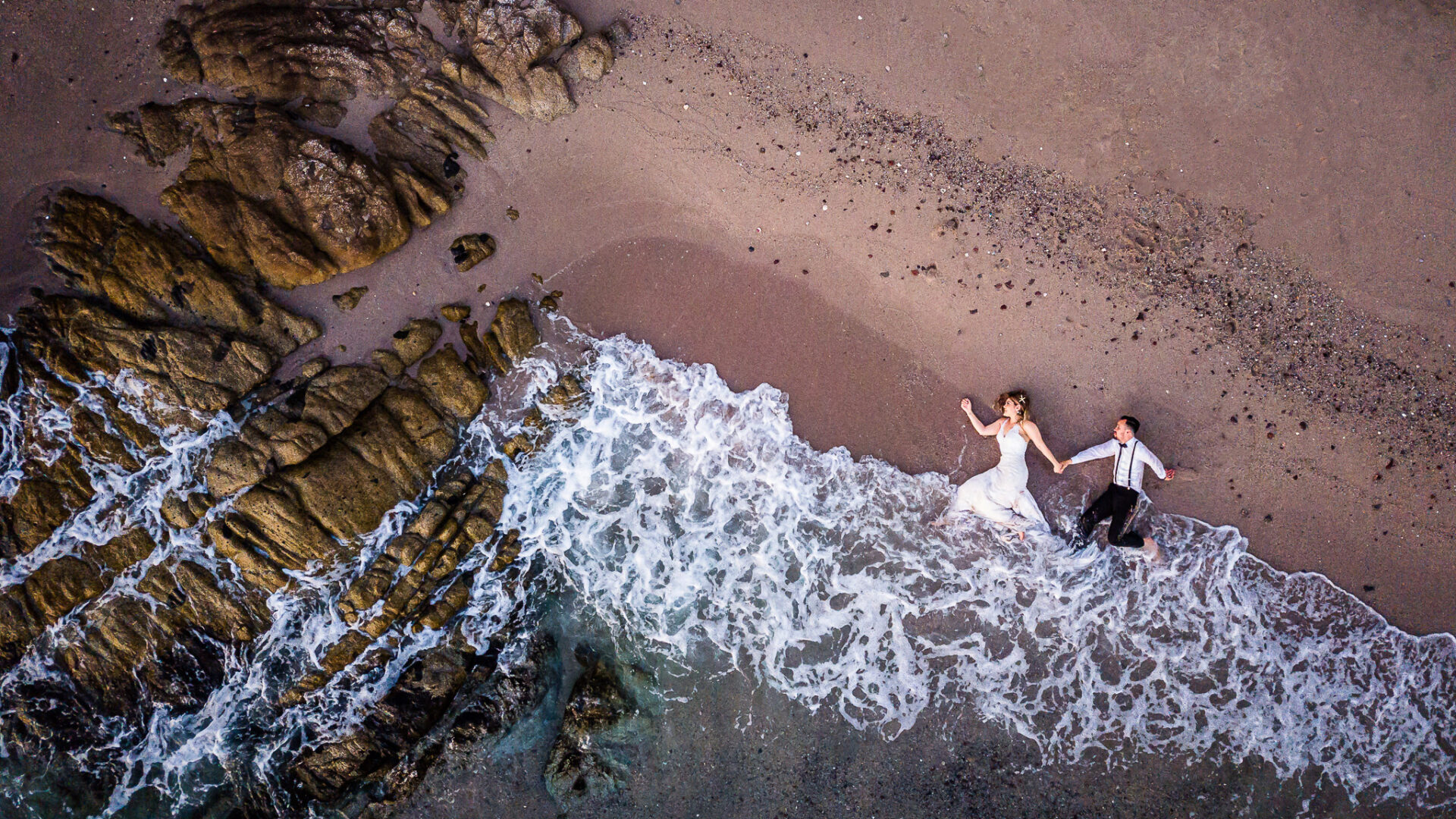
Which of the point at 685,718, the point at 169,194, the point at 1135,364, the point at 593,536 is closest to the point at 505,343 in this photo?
the point at 593,536

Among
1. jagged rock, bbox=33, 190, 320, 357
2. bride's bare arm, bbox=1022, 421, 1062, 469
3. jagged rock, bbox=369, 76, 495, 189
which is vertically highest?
jagged rock, bbox=369, 76, 495, 189

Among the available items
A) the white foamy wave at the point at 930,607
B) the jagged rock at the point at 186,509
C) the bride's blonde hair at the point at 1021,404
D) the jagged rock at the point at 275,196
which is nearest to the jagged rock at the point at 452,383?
the white foamy wave at the point at 930,607

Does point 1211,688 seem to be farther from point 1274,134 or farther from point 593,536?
point 593,536

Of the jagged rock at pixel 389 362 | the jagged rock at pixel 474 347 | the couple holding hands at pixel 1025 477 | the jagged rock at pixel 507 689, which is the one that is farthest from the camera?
the jagged rock at pixel 474 347

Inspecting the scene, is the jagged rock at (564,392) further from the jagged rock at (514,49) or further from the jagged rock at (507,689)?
the jagged rock at (514,49)

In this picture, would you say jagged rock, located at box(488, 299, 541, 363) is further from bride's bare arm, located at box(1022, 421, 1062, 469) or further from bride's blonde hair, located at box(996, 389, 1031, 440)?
bride's bare arm, located at box(1022, 421, 1062, 469)

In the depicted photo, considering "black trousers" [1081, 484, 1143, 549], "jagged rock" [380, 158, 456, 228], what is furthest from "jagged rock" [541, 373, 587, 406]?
"black trousers" [1081, 484, 1143, 549]
